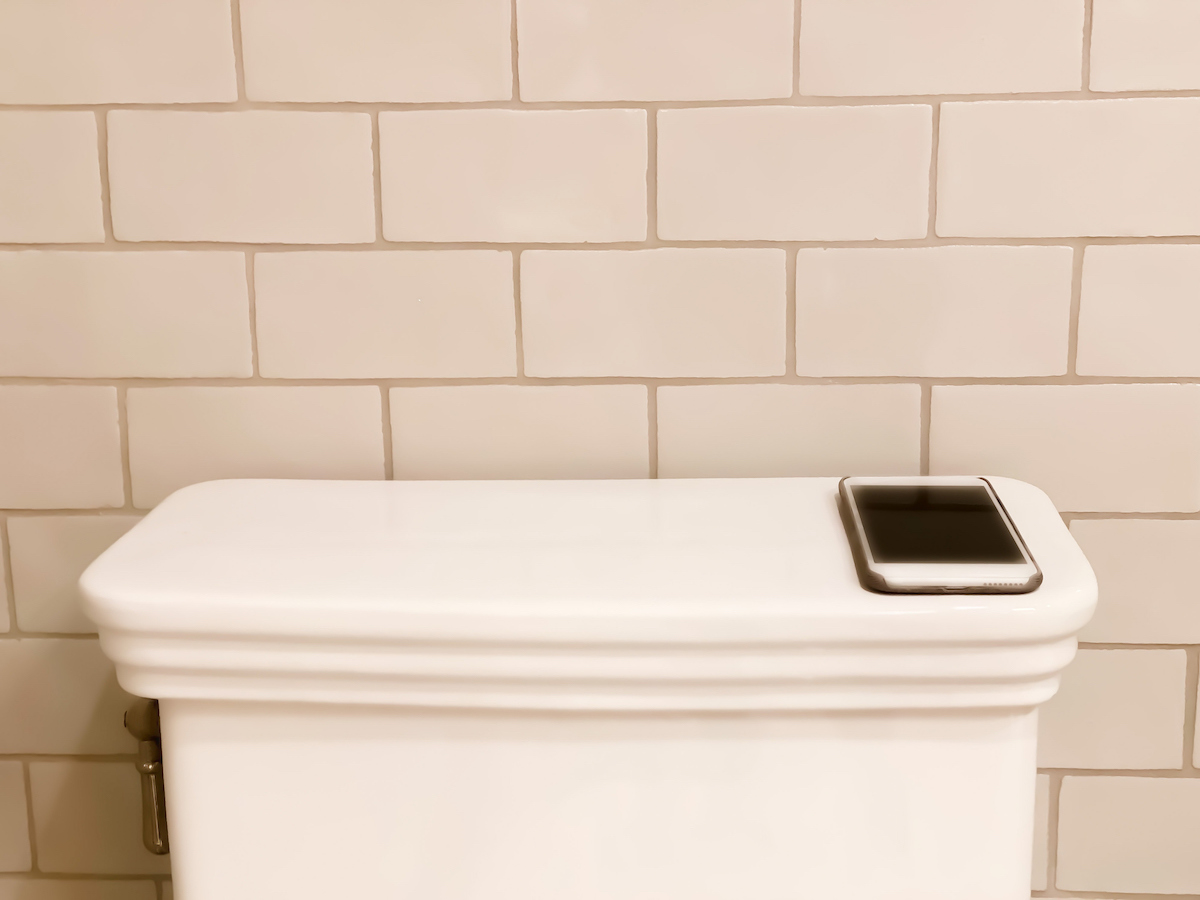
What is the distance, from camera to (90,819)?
0.73 m

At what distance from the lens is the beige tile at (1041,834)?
69cm

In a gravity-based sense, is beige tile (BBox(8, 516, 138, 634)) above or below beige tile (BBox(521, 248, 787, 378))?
below

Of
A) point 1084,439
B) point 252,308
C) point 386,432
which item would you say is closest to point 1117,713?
point 1084,439

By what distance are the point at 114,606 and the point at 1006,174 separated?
52 cm

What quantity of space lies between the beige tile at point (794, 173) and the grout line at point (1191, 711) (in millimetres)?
314

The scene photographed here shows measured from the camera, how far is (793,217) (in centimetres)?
63

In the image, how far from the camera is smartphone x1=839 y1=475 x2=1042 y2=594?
1.67 ft

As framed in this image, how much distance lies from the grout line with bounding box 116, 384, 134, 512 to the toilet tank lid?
0.07 meters

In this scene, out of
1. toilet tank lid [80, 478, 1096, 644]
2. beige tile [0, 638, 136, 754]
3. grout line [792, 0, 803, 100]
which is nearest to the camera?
toilet tank lid [80, 478, 1096, 644]

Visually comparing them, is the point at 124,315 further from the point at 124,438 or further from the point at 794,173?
the point at 794,173

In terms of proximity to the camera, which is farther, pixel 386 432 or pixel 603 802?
pixel 386 432

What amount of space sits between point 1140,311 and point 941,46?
191 millimetres

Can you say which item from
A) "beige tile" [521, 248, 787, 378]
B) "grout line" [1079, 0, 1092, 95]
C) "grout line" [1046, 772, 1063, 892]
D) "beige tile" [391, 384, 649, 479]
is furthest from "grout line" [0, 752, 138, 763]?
"grout line" [1079, 0, 1092, 95]

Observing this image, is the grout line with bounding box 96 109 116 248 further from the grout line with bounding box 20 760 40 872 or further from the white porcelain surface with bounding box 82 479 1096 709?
the grout line with bounding box 20 760 40 872
